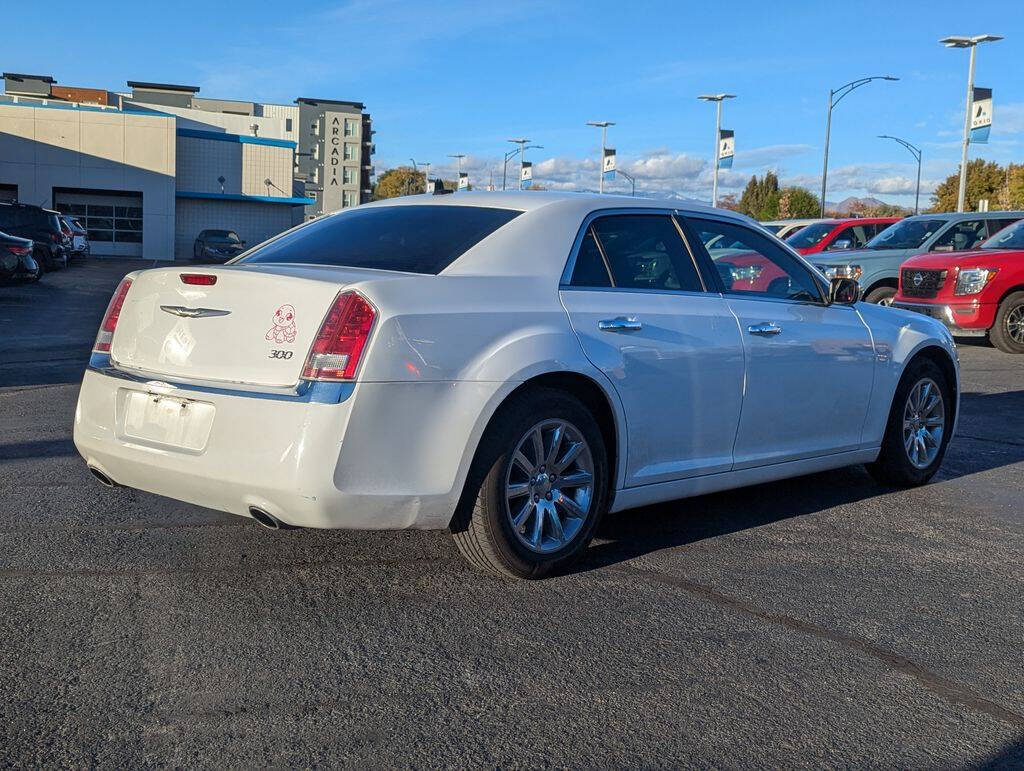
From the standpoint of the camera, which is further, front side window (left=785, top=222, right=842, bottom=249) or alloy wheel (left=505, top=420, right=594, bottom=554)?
front side window (left=785, top=222, right=842, bottom=249)

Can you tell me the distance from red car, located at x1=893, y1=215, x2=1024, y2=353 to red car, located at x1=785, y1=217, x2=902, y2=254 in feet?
16.2

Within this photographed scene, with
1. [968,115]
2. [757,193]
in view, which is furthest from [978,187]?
[968,115]

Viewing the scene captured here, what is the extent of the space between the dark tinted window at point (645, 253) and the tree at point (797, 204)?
88.8 metres

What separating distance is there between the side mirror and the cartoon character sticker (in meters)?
3.17

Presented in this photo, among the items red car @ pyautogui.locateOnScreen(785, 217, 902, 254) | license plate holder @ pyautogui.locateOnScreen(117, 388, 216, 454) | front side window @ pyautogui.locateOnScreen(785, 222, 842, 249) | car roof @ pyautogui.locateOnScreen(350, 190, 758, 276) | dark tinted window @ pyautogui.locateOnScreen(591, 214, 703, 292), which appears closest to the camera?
license plate holder @ pyautogui.locateOnScreen(117, 388, 216, 454)

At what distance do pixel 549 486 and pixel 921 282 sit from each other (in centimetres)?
1208

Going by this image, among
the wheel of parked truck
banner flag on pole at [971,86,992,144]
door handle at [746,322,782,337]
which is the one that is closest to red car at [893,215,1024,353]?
the wheel of parked truck

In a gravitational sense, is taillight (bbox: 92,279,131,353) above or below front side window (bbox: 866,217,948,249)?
below

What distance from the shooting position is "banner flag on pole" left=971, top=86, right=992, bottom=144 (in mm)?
31453

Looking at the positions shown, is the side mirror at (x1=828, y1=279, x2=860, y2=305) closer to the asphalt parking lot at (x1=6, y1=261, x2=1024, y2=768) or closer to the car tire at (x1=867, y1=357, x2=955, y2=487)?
the car tire at (x1=867, y1=357, x2=955, y2=487)

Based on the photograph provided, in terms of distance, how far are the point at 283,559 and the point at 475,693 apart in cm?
160

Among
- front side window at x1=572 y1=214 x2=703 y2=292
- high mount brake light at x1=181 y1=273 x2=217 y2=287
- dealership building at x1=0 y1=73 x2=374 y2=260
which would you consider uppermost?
dealership building at x1=0 y1=73 x2=374 y2=260

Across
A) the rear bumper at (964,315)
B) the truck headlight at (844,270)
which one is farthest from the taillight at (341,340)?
the truck headlight at (844,270)

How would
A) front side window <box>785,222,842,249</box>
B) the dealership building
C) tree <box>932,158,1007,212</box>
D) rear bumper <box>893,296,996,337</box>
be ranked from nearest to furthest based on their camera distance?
rear bumper <box>893,296,996,337</box> < front side window <box>785,222,842,249</box> < the dealership building < tree <box>932,158,1007,212</box>
